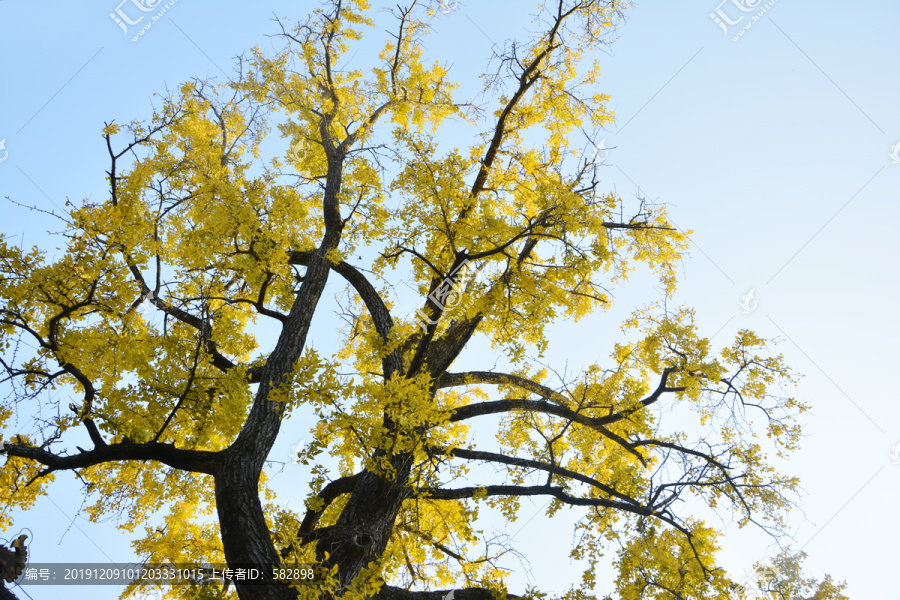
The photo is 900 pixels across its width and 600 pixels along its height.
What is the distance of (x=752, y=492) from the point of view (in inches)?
244

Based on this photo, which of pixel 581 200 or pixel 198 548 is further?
pixel 198 548

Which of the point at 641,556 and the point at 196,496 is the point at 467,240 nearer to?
the point at 641,556

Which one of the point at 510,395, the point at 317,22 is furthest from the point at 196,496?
the point at 317,22

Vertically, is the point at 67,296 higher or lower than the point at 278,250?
lower

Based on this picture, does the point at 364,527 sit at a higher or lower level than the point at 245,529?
higher

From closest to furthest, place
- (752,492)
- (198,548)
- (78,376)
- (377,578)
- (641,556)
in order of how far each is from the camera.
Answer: (377,578) < (78,376) < (752,492) < (641,556) < (198,548)

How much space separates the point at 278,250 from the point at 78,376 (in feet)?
8.50

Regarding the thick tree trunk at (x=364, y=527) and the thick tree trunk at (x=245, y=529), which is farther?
the thick tree trunk at (x=364, y=527)

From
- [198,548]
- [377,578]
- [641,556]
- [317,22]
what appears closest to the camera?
[377,578]

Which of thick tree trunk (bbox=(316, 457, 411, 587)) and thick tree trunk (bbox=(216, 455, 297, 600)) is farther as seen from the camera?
thick tree trunk (bbox=(316, 457, 411, 587))

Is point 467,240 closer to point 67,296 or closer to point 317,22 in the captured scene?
point 67,296

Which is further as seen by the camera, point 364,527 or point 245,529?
point 364,527

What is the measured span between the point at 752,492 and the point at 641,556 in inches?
69.3

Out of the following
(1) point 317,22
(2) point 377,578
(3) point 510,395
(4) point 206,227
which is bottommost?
(2) point 377,578
